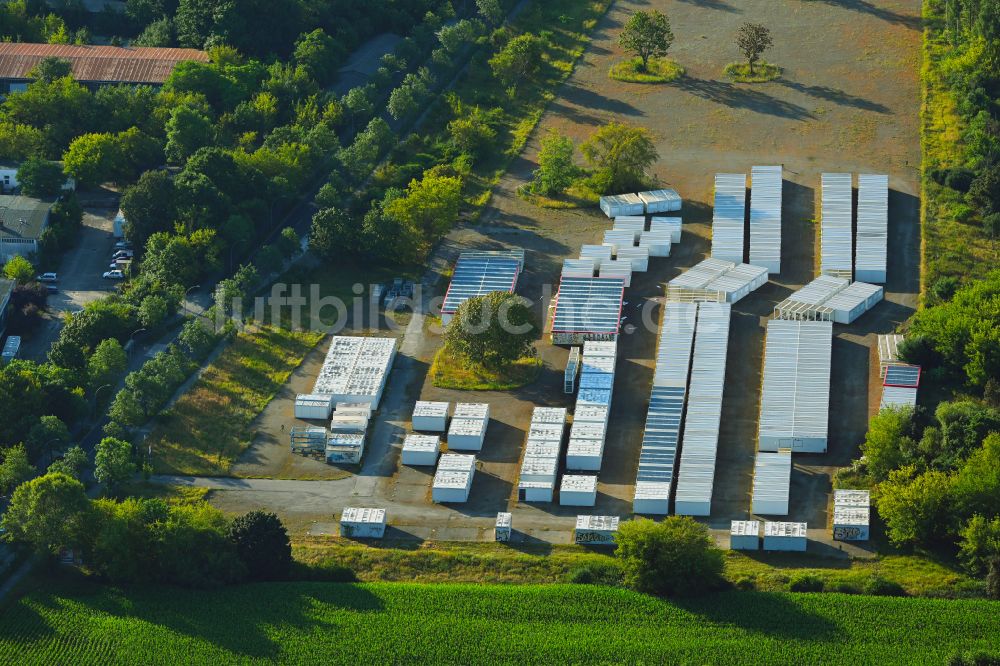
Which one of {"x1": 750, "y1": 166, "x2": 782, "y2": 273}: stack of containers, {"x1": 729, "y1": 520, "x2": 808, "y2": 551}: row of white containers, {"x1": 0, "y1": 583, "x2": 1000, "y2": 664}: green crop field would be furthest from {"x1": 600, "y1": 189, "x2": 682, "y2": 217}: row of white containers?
{"x1": 0, "y1": 583, "x2": 1000, "y2": 664}: green crop field

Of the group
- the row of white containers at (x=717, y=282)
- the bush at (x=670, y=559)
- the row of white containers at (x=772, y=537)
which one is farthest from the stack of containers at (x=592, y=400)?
the row of white containers at (x=772, y=537)

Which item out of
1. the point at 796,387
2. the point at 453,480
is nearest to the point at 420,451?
the point at 453,480

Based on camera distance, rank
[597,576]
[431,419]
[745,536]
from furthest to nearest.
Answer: [431,419] < [745,536] < [597,576]

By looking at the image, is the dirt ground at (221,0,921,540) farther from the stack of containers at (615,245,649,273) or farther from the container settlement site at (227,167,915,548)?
the stack of containers at (615,245,649,273)

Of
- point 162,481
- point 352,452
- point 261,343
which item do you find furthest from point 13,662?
point 261,343

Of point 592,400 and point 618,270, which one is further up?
point 618,270

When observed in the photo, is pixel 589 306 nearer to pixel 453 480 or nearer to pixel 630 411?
pixel 630 411

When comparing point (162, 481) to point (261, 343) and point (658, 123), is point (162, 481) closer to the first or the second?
point (261, 343)
